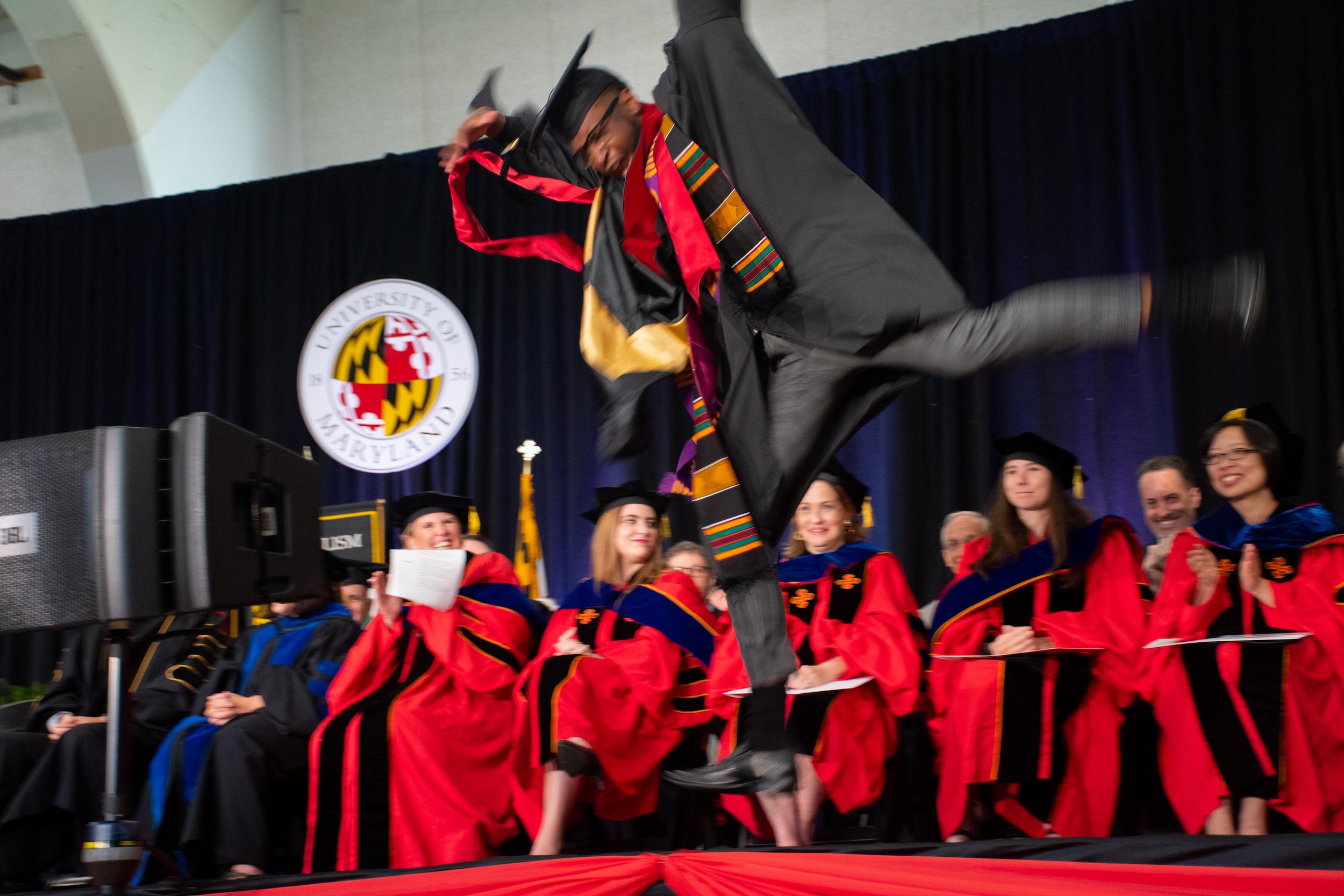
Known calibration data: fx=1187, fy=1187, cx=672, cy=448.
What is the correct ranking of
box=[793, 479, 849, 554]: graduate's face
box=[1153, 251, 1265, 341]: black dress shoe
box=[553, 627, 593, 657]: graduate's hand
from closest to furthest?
box=[1153, 251, 1265, 341]: black dress shoe < box=[553, 627, 593, 657]: graduate's hand < box=[793, 479, 849, 554]: graduate's face

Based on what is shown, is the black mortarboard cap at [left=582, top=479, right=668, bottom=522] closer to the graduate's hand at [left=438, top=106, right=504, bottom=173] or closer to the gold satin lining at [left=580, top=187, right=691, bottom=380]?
the gold satin lining at [left=580, top=187, right=691, bottom=380]

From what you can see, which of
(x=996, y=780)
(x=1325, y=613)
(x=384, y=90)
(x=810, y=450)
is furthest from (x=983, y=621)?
(x=384, y=90)

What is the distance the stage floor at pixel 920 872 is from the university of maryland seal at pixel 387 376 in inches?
135

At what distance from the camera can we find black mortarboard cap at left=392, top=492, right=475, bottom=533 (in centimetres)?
396

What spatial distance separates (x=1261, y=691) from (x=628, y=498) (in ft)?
6.11

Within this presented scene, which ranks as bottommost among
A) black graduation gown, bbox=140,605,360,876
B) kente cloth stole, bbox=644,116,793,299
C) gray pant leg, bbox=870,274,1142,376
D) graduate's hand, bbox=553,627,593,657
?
black graduation gown, bbox=140,605,360,876

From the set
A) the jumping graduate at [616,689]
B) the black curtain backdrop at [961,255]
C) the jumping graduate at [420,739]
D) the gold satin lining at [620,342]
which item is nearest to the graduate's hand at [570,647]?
the jumping graduate at [616,689]

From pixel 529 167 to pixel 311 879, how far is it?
1.58 meters

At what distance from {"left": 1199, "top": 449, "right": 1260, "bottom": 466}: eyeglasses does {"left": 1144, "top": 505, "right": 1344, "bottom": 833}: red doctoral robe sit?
173 mm

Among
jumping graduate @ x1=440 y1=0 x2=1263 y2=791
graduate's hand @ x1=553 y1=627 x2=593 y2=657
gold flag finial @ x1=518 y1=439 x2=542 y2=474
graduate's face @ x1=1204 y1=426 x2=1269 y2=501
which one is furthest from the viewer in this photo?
gold flag finial @ x1=518 y1=439 x2=542 y2=474

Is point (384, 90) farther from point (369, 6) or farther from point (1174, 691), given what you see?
point (1174, 691)

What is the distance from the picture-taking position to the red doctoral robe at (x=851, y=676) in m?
3.19

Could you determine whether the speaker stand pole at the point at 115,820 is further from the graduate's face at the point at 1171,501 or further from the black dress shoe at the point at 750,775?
the graduate's face at the point at 1171,501

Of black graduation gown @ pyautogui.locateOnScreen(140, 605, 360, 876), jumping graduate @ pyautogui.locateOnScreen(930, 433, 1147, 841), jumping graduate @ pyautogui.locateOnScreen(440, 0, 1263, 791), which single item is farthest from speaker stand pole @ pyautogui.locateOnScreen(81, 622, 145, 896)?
jumping graduate @ pyautogui.locateOnScreen(930, 433, 1147, 841)
